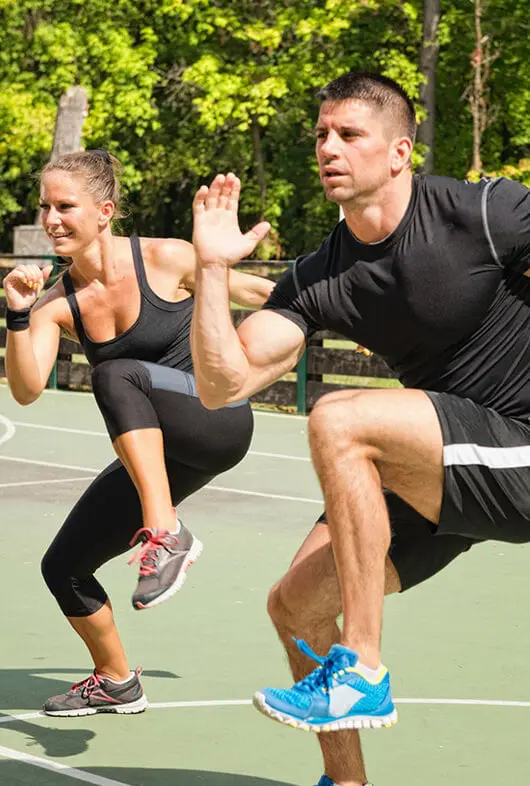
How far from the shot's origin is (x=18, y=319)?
5.69m

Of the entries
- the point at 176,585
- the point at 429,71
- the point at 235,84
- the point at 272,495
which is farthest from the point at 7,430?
the point at 235,84

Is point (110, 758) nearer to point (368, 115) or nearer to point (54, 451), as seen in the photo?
point (368, 115)

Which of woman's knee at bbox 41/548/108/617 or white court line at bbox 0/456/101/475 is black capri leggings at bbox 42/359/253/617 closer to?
woman's knee at bbox 41/548/108/617

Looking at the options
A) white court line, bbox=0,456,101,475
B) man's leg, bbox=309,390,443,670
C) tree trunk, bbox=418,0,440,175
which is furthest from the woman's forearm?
tree trunk, bbox=418,0,440,175

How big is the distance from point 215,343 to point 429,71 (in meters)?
30.2

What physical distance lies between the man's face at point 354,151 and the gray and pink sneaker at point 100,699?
7.77 ft

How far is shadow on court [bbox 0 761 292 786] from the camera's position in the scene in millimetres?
5094

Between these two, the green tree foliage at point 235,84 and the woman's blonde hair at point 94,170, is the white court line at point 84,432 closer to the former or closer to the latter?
the woman's blonde hair at point 94,170

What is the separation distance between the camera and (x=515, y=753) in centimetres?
543

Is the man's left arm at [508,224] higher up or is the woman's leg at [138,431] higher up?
the man's left arm at [508,224]

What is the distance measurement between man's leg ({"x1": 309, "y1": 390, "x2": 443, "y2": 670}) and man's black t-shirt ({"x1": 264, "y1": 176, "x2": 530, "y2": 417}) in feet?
1.27

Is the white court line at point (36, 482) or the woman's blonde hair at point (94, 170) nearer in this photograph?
the woman's blonde hair at point (94, 170)

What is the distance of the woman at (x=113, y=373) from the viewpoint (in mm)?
5797

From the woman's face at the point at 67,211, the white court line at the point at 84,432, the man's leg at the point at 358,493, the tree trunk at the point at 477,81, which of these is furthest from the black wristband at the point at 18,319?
the tree trunk at the point at 477,81
